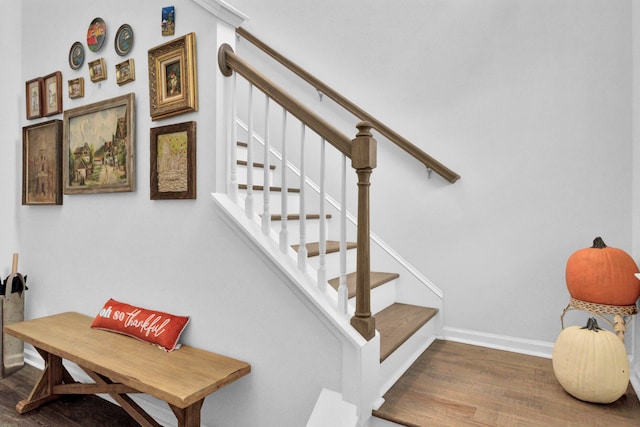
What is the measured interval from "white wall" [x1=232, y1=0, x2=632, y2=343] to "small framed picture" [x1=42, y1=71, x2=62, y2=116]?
1908mm

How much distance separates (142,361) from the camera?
1646 mm

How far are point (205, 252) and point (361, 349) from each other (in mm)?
905

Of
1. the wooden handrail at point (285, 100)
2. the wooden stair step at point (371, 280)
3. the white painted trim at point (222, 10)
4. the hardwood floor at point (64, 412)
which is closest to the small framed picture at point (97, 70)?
the white painted trim at point (222, 10)

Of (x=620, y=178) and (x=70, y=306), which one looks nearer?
(x=620, y=178)

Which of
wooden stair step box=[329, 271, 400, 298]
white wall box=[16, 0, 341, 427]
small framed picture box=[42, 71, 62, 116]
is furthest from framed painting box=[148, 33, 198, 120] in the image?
wooden stair step box=[329, 271, 400, 298]

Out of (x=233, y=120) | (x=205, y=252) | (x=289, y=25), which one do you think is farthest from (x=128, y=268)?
(x=289, y=25)

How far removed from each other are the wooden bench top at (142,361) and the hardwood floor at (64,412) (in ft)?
1.52

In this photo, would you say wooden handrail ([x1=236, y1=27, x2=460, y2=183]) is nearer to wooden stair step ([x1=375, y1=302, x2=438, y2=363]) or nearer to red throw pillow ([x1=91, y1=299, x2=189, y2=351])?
wooden stair step ([x1=375, y1=302, x2=438, y2=363])

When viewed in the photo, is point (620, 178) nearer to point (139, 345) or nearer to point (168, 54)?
point (168, 54)

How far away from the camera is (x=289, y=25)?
115 inches

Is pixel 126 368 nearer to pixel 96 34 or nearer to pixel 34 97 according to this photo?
pixel 96 34

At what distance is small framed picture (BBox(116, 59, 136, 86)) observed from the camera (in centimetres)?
206

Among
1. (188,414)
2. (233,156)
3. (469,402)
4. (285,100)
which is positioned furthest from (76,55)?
(469,402)

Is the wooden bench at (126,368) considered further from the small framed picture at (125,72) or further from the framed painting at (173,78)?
the small framed picture at (125,72)
